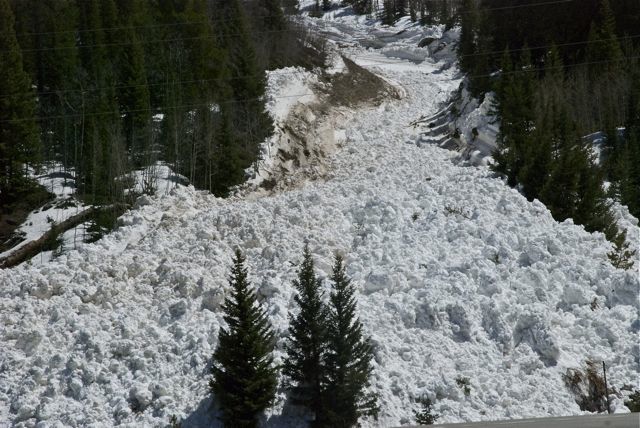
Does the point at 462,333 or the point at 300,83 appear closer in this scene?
the point at 462,333

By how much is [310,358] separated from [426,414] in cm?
271

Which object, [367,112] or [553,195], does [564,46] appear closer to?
[367,112]

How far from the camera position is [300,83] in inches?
1852

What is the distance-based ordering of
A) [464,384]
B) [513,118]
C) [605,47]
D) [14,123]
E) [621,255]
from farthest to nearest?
[605,47]
[513,118]
[14,123]
[621,255]
[464,384]

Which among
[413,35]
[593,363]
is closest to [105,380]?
[593,363]

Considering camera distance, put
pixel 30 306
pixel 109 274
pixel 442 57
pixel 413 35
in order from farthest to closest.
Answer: pixel 413 35 < pixel 442 57 < pixel 109 274 < pixel 30 306

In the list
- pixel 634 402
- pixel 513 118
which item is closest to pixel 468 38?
pixel 513 118

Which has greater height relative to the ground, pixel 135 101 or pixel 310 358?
pixel 135 101

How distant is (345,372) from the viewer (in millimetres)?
13891

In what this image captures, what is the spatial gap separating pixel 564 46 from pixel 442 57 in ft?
90.9

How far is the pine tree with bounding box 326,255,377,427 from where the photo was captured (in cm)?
1375

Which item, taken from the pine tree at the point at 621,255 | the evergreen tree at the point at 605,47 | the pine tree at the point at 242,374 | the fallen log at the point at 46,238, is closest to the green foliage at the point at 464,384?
the pine tree at the point at 242,374

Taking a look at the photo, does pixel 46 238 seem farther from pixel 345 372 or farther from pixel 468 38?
pixel 468 38

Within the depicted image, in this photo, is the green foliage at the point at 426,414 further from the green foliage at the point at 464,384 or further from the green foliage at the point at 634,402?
the green foliage at the point at 634,402
